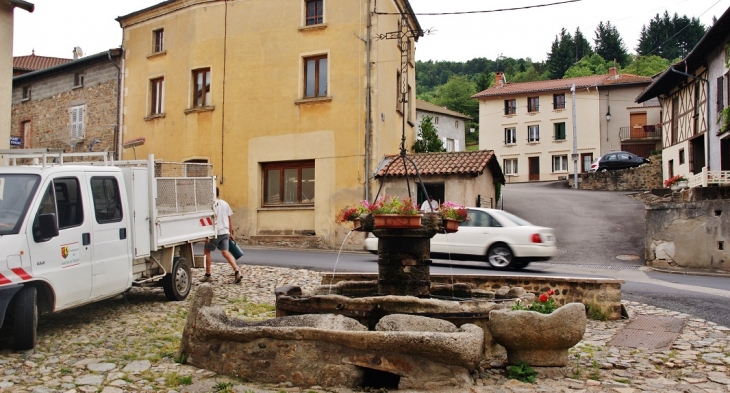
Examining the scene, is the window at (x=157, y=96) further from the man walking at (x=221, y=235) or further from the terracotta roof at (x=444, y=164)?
the man walking at (x=221, y=235)

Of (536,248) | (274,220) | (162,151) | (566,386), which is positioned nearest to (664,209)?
(536,248)

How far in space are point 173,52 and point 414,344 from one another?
21.3 meters

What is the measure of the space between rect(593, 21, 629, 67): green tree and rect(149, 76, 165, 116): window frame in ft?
242

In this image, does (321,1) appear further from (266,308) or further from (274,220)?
(266,308)

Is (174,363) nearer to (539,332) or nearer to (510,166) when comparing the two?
(539,332)

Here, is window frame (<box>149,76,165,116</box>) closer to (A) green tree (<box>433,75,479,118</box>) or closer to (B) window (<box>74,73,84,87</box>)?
(B) window (<box>74,73,84,87</box>)

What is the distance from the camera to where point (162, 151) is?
23.3 metres

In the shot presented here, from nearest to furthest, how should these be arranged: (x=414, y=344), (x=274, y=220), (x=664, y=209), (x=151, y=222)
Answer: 1. (x=414, y=344)
2. (x=151, y=222)
3. (x=664, y=209)
4. (x=274, y=220)

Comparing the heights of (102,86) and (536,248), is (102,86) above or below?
above

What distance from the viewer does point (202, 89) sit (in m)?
22.5

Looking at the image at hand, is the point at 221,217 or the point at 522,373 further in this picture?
the point at 221,217

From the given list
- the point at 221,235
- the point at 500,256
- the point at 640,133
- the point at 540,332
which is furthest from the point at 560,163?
the point at 540,332

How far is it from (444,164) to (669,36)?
75615 mm

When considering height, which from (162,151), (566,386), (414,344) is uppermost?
(162,151)
